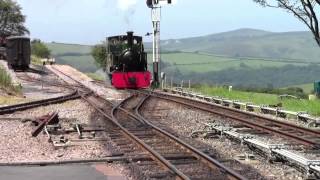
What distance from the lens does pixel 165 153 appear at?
11.6m

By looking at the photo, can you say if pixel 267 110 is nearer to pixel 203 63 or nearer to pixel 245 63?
pixel 245 63

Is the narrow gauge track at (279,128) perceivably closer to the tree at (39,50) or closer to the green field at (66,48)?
the tree at (39,50)

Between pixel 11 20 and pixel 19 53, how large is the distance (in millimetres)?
70569

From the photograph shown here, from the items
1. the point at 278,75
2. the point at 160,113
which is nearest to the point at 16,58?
the point at 160,113

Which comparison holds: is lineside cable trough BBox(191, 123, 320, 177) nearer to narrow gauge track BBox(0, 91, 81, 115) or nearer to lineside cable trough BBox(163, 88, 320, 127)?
lineside cable trough BBox(163, 88, 320, 127)

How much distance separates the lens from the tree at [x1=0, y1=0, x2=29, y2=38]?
121 metres

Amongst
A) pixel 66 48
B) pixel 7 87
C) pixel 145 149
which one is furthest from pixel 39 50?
pixel 145 149

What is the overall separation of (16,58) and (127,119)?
38.5 meters

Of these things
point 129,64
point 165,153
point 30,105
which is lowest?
point 30,105

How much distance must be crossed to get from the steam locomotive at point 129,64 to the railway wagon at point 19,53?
20.4 meters

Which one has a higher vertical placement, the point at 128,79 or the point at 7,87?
the point at 128,79

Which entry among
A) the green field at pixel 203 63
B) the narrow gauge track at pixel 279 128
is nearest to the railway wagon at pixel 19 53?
the narrow gauge track at pixel 279 128

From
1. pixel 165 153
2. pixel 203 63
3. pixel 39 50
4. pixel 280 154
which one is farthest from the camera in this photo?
pixel 203 63

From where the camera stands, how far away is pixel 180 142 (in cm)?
1254
